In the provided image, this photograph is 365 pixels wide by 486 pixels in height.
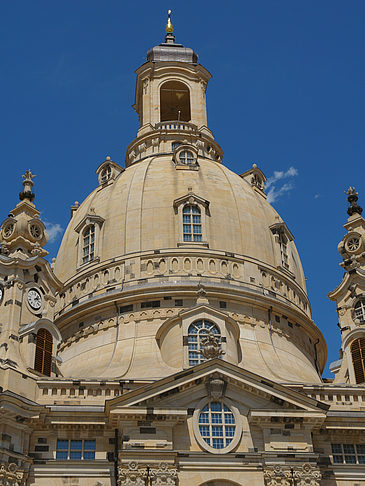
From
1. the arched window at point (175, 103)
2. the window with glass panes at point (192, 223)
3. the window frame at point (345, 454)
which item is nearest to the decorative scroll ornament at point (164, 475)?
the window frame at point (345, 454)

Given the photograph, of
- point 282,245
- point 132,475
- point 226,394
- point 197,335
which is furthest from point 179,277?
point 132,475

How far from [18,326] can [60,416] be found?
20.4ft

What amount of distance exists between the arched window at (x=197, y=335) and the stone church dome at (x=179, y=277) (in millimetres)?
58

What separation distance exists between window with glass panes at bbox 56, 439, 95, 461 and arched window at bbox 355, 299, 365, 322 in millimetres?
17673

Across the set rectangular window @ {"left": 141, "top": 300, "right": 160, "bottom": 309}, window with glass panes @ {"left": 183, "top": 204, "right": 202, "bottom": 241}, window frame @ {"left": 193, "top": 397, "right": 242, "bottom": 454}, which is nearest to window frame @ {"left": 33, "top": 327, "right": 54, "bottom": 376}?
rectangular window @ {"left": 141, "top": 300, "right": 160, "bottom": 309}

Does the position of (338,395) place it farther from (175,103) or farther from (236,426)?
(175,103)

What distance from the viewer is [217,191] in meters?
55.9

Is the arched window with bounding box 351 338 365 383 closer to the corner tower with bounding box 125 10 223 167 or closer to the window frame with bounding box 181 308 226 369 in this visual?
the window frame with bounding box 181 308 226 369

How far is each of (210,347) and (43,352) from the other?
8835 millimetres

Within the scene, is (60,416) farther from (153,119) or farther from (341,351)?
(153,119)

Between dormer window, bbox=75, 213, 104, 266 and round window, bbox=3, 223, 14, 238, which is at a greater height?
dormer window, bbox=75, 213, 104, 266

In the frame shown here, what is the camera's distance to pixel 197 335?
1789 inches

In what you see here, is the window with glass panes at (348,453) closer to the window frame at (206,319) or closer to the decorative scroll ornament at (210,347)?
the decorative scroll ornament at (210,347)

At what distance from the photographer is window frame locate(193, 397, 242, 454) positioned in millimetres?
39125
